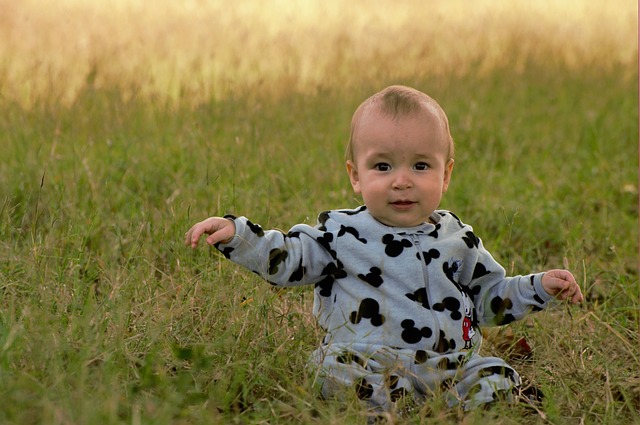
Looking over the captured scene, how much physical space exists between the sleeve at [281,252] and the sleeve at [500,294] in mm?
509

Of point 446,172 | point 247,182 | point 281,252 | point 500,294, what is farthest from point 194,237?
point 247,182

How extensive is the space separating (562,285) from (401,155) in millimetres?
648

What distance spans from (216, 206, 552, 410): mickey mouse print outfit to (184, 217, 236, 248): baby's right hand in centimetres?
3

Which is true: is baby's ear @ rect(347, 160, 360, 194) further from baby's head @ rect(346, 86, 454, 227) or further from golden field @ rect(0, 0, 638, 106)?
golden field @ rect(0, 0, 638, 106)

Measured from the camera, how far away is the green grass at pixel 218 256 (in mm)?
2705

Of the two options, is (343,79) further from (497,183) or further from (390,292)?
(390,292)

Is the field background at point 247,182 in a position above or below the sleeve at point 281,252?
Answer: below

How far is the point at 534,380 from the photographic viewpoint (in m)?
3.30

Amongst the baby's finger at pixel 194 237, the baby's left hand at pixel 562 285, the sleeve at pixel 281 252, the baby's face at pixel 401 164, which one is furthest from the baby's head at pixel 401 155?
the baby's finger at pixel 194 237

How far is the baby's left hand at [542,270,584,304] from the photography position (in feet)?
10.1

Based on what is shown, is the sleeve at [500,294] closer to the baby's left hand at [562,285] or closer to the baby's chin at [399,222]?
the baby's left hand at [562,285]

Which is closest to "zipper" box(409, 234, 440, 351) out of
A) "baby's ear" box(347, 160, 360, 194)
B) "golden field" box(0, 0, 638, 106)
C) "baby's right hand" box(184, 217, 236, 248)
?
"baby's ear" box(347, 160, 360, 194)

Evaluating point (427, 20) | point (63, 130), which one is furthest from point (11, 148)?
point (427, 20)

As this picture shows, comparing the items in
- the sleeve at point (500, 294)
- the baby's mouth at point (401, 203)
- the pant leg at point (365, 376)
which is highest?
the baby's mouth at point (401, 203)
